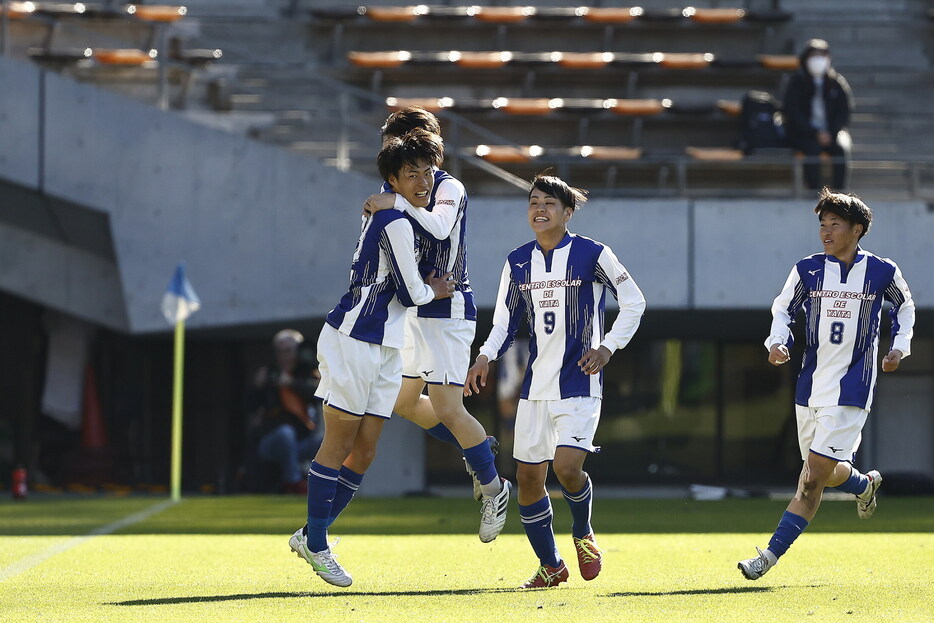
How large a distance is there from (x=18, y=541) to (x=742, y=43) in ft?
48.1

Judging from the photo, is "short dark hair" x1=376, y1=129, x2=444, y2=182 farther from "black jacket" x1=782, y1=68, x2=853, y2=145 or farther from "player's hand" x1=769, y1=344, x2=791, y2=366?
"black jacket" x1=782, y1=68, x2=853, y2=145

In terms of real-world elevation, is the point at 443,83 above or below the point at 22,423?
above

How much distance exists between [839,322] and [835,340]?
8cm

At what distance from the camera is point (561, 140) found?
18453mm

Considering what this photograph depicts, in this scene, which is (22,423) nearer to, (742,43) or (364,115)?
(364,115)

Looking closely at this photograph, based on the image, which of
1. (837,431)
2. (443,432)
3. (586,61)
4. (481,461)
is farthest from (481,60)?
(837,431)

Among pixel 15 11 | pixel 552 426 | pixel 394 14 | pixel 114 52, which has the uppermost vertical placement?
pixel 394 14

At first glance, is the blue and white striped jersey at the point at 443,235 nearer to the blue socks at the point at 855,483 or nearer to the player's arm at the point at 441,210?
the player's arm at the point at 441,210

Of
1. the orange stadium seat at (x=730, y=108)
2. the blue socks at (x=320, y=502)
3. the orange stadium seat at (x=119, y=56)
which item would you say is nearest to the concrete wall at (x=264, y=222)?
the orange stadium seat at (x=119, y=56)

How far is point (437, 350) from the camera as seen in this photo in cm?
642

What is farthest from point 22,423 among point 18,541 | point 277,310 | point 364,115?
point 18,541

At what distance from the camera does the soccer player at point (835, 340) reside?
6121 mm

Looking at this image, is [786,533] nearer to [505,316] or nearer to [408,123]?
[505,316]

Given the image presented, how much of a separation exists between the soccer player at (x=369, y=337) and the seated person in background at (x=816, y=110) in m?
9.70
